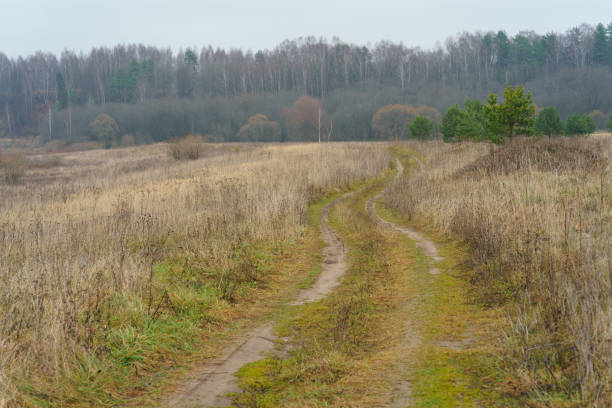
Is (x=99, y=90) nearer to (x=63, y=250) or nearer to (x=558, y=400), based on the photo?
(x=63, y=250)

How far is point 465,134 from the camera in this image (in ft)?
124

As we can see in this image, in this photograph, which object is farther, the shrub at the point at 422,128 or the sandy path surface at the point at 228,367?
the shrub at the point at 422,128

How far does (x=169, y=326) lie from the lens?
211 inches

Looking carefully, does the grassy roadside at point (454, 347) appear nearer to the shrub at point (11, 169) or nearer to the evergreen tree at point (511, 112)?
the evergreen tree at point (511, 112)

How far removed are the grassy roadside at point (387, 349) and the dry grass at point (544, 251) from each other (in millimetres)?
345

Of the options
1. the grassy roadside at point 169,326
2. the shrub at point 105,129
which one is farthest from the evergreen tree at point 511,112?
the shrub at point 105,129

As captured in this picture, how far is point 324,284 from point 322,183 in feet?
40.4

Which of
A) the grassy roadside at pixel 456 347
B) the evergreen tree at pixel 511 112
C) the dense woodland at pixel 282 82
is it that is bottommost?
the grassy roadside at pixel 456 347

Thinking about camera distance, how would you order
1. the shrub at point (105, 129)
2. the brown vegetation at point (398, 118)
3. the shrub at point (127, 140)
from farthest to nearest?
the shrub at point (105, 129) → the shrub at point (127, 140) → the brown vegetation at point (398, 118)

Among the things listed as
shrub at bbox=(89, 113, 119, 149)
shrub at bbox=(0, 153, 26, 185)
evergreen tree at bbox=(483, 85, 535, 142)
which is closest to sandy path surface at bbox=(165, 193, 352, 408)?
evergreen tree at bbox=(483, 85, 535, 142)

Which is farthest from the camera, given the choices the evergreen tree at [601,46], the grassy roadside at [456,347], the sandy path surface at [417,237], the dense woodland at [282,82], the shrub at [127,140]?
the evergreen tree at [601,46]

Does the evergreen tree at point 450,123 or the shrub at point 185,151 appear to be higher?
the evergreen tree at point 450,123

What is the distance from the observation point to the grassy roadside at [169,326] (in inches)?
155

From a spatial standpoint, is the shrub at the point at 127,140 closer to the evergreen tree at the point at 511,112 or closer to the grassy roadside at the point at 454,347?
the evergreen tree at the point at 511,112
